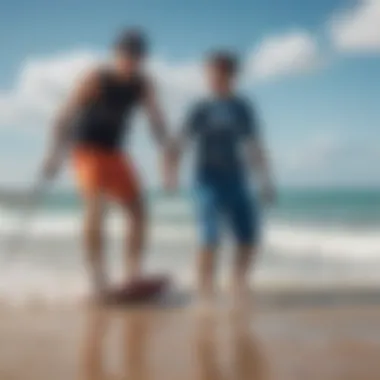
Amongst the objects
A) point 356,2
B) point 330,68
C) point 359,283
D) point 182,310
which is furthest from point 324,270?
point 356,2

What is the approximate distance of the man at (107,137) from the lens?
1.95 m

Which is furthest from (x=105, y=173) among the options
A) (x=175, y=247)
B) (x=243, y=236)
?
(x=243, y=236)

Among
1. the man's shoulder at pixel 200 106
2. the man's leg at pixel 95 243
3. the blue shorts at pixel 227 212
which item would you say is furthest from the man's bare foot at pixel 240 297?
the man's shoulder at pixel 200 106

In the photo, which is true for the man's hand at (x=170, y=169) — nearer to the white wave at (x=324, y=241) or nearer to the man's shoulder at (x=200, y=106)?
the man's shoulder at (x=200, y=106)

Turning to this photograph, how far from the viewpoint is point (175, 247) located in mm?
1911

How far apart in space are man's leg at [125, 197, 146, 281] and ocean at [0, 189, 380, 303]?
2 cm

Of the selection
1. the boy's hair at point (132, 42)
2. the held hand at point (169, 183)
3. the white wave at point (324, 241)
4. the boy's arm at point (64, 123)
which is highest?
the boy's hair at point (132, 42)

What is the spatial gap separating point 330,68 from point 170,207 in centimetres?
55

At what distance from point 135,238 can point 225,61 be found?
19.2 inches

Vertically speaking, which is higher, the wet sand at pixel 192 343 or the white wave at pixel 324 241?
the white wave at pixel 324 241

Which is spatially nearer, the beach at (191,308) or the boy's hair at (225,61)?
the beach at (191,308)

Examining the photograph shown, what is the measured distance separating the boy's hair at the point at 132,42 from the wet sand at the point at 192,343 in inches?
25.0

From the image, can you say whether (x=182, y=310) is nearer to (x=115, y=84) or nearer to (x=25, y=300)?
(x=25, y=300)

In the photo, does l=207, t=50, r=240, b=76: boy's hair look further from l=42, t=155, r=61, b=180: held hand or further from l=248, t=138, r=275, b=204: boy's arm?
l=42, t=155, r=61, b=180: held hand
